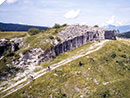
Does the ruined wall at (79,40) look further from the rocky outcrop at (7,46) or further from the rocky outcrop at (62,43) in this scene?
the rocky outcrop at (7,46)

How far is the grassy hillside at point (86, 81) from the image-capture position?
57.5 meters

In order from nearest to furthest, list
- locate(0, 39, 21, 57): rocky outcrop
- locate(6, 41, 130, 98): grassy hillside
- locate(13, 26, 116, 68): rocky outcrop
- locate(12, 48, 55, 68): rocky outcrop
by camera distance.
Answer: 1. locate(6, 41, 130, 98): grassy hillside
2. locate(12, 48, 55, 68): rocky outcrop
3. locate(13, 26, 116, 68): rocky outcrop
4. locate(0, 39, 21, 57): rocky outcrop

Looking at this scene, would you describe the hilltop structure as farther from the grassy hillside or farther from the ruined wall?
the grassy hillside

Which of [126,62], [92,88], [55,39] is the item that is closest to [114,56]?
[126,62]

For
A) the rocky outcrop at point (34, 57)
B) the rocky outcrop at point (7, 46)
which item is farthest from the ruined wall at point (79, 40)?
the rocky outcrop at point (7, 46)

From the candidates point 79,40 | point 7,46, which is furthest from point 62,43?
point 7,46

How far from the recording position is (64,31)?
110625 millimetres

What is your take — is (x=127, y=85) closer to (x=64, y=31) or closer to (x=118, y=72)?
(x=118, y=72)

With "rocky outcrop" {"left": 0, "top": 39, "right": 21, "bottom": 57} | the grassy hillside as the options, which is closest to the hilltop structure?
"rocky outcrop" {"left": 0, "top": 39, "right": 21, "bottom": 57}

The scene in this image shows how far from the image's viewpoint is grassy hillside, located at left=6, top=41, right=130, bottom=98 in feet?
189

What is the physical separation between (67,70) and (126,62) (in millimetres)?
43165

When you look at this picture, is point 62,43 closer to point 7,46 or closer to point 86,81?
point 86,81

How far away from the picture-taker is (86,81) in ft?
210

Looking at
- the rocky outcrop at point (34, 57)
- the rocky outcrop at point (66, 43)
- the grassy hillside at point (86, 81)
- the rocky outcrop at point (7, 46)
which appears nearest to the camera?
the grassy hillside at point (86, 81)
